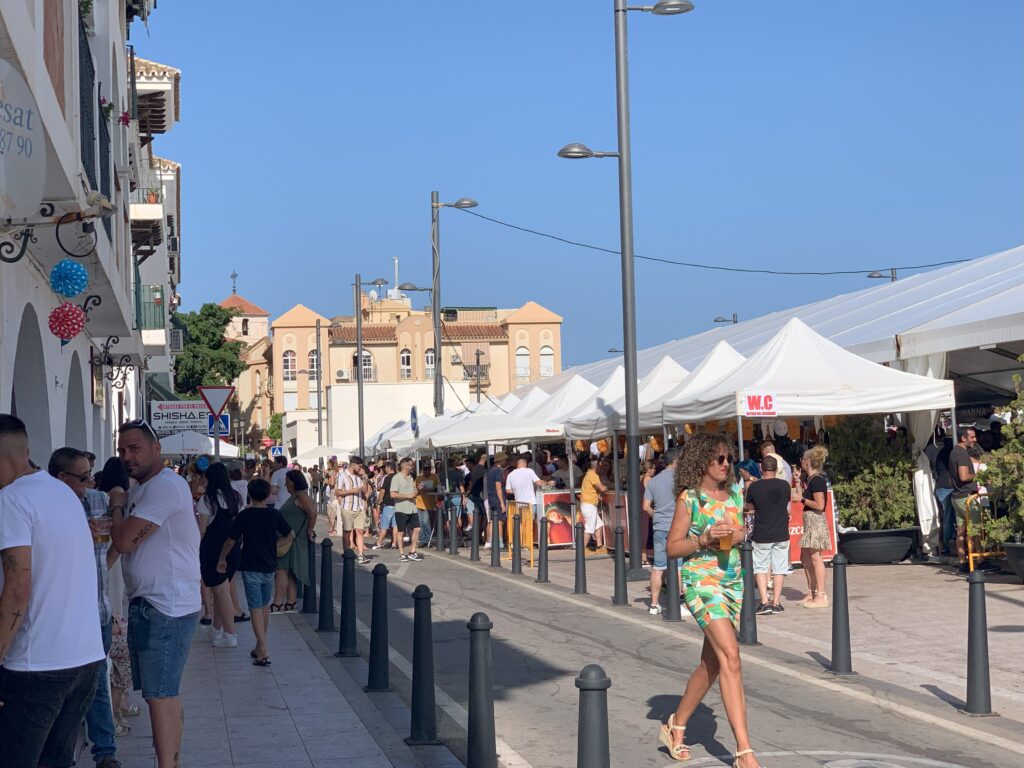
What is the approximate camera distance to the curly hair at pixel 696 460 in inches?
305

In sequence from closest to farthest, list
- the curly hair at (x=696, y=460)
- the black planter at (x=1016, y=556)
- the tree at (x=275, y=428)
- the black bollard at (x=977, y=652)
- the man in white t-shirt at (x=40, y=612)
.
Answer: the man in white t-shirt at (x=40, y=612)
the curly hair at (x=696, y=460)
the black bollard at (x=977, y=652)
the black planter at (x=1016, y=556)
the tree at (x=275, y=428)

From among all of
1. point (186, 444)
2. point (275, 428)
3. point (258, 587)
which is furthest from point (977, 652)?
point (275, 428)

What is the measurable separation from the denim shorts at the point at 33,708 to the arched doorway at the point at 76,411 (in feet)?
37.1

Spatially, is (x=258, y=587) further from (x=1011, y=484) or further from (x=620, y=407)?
(x=620, y=407)

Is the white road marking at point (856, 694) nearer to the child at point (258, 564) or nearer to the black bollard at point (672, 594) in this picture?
the black bollard at point (672, 594)

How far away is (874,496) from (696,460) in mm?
11978

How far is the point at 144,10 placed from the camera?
27.0 metres

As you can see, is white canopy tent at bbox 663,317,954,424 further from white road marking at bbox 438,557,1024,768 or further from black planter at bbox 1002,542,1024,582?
white road marking at bbox 438,557,1024,768

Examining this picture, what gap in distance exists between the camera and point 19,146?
23.3ft

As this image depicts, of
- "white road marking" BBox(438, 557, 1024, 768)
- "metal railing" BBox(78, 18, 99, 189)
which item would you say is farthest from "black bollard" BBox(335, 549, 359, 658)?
"metal railing" BBox(78, 18, 99, 189)

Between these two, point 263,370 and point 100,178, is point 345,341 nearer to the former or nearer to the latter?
point 263,370

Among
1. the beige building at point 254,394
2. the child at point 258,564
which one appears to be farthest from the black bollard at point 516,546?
the beige building at point 254,394

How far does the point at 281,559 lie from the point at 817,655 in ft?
20.8

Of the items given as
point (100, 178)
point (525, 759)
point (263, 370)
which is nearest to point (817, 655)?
point (525, 759)
